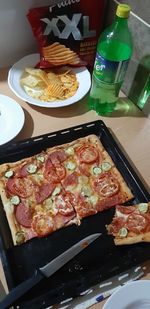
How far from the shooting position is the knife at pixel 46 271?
0.53 m

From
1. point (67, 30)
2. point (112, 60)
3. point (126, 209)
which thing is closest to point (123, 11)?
point (112, 60)

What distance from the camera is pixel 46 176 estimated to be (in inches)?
29.3

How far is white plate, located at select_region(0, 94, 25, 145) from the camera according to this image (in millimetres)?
783

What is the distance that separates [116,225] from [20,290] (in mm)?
238

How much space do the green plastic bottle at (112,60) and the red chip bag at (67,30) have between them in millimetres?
113

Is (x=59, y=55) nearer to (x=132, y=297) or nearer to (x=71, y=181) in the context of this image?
(x=71, y=181)

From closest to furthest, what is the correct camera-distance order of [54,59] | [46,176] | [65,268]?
[65,268]
[46,176]
[54,59]

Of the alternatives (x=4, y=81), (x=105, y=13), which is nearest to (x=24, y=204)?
(x=4, y=81)

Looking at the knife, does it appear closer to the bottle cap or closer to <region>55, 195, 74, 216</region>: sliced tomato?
<region>55, 195, 74, 216</region>: sliced tomato

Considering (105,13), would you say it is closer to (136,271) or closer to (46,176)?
(46,176)

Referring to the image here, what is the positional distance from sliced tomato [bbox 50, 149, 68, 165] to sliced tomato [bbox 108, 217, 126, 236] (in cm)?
20

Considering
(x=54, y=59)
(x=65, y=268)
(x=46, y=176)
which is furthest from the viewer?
(x=54, y=59)

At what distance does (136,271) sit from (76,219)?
6.3 inches

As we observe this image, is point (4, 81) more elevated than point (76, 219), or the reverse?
point (4, 81)
